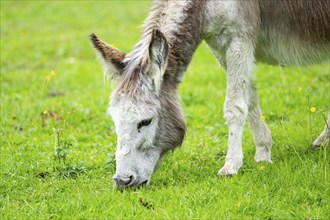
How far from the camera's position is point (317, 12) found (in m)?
6.06

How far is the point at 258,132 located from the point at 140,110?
1.78m

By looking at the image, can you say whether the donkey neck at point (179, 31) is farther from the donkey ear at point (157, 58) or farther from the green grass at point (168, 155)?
the green grass at point (168, 155)

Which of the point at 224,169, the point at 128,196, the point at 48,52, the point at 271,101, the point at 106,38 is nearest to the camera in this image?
the point at 128,196

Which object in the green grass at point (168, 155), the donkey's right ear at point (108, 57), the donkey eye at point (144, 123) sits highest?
the donkey's right ear at point (108, 57)

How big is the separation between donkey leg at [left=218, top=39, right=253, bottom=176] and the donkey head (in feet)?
2.14

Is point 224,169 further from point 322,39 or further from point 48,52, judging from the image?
point 48,52

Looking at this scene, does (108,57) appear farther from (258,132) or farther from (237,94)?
(258,132)

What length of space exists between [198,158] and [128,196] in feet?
5.17

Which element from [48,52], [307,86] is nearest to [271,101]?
[307,86]

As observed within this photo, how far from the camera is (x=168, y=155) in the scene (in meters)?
6.33

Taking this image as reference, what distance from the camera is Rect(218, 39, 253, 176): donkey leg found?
224 inches

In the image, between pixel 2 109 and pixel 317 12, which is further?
pixel 2 109

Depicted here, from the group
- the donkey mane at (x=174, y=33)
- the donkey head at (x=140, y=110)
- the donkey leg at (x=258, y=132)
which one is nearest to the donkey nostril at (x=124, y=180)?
the donkey head at (x=140, y=110)

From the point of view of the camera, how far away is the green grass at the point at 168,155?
4844 millimetres
